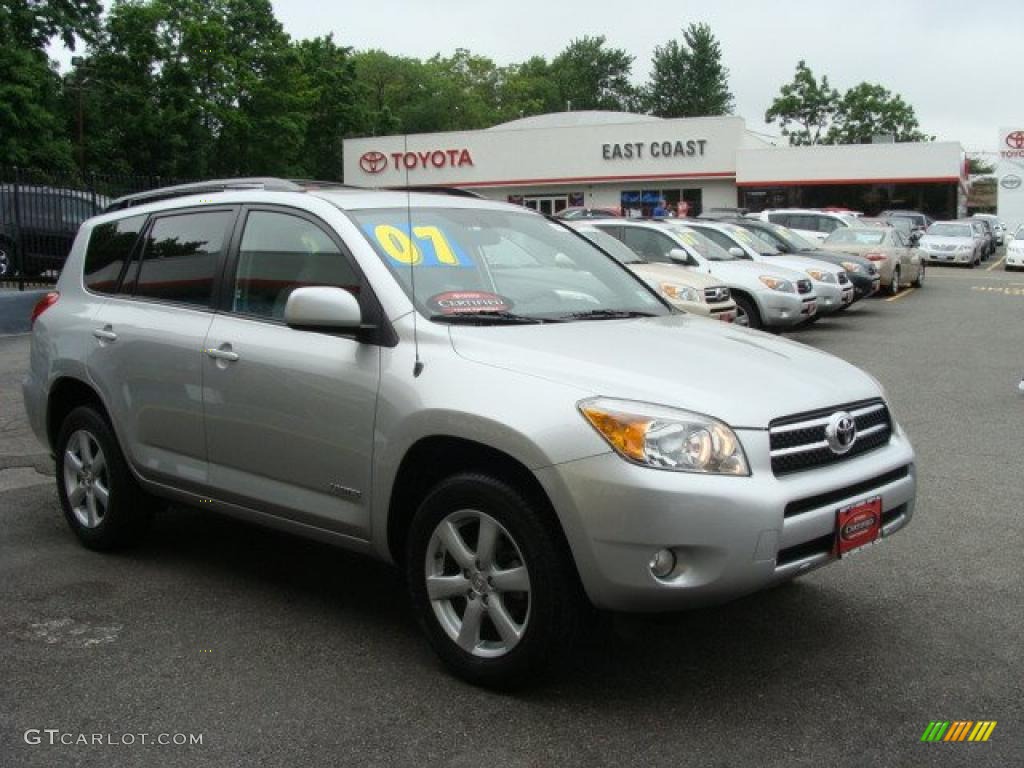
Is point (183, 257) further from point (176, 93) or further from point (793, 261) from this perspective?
point (176, 93)

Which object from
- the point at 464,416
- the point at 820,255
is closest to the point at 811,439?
the point at 464,416

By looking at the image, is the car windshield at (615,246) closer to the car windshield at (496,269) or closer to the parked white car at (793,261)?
the parked white car at (793,261)

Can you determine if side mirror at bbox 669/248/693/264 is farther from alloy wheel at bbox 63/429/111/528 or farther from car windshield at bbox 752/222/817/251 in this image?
alloy wheel at bbox 63/429/111/528

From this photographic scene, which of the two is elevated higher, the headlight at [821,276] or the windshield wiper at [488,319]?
the windshield wiper at [488,319]

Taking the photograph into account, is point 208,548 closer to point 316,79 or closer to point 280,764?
point 280,764

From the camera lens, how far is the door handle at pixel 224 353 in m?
4.61

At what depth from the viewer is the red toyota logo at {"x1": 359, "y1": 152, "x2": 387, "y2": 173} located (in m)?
53.5

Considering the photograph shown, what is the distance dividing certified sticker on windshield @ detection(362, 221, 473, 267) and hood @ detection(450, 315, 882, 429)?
1.55 feet

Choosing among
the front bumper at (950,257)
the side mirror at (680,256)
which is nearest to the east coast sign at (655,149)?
the front bumper at (950,257)

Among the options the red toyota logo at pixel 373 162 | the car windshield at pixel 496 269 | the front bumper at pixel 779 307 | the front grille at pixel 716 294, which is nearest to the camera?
the car windshield at pixel 496 269

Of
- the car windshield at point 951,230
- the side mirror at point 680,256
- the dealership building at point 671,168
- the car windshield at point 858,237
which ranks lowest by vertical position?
the side mirror at point 680,256

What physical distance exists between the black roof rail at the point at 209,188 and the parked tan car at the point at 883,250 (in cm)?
1871

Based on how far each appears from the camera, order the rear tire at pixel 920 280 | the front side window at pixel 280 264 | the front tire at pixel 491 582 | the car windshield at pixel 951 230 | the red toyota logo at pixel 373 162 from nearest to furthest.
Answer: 1. the front tire at pixel 491 582
2. the front side window at pixel 280 264
3. the rear tire at pixel 920 280
4. the car windshield at pixel 951 230
5. the red toyota logo at pixel 373 162

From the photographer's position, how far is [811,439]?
3754 mm
